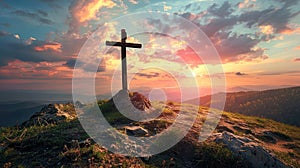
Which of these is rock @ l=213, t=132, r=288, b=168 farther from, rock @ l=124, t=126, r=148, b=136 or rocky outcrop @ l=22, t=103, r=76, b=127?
rocky outcrop @ l=22, t=103, r=76, b=127

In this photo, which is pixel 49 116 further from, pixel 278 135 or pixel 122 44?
pixel 278 135

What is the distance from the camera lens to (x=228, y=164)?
27.7 ft

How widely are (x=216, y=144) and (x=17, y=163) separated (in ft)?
26.3

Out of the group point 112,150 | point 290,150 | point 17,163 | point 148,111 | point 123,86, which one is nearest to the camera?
point 17,163

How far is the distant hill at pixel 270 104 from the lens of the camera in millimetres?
38494

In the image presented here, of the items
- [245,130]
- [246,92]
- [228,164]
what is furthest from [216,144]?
[246,92]

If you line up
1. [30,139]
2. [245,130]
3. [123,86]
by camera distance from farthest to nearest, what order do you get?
[123,86], [245,130], [30,139]

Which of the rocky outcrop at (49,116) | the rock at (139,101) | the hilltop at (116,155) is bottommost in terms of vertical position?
the hilltop at (116,155)

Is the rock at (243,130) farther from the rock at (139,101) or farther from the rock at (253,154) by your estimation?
the rock at (139,101)

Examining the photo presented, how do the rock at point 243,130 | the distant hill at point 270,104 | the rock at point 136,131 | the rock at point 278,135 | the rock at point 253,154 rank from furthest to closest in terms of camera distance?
the distant hill at point 270,104, the rock at point 278,135, the rock at point 243,130, the rock at point 136,131, the rock at point 253,154

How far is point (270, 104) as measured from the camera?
141 feet

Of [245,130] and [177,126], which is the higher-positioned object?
[177,126]

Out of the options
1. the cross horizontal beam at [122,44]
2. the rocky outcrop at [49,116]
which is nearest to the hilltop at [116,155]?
the rocky outcrop at [49,116]

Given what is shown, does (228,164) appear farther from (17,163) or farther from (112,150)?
(17,163)
